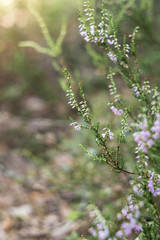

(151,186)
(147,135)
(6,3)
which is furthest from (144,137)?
(6,3)

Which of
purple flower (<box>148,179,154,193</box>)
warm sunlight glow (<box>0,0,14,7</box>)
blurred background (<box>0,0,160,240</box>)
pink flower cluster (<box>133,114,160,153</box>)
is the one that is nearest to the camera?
pink flower cluster (<box>133,114,160,153</box>)

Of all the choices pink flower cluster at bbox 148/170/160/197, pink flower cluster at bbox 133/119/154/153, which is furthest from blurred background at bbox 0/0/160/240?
pink flower cluster at bbox 133/119/154/153

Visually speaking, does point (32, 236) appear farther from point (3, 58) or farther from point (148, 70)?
point (3, 58)

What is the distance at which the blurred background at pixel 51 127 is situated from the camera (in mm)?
3420

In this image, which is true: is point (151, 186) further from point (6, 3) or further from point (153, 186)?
point (6, 3)

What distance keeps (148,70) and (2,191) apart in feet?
9.67

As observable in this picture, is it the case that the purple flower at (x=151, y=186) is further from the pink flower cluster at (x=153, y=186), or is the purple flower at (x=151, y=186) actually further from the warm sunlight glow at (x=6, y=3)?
the warm sunlight glow at (x=6, y=3)

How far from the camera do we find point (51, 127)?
5.53 metres

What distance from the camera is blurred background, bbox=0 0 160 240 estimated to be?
342 centimetres

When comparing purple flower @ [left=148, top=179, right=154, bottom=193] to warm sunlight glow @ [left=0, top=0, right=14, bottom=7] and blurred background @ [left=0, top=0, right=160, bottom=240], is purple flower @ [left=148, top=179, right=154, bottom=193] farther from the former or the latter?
warm sunlight glow @ [left=0, top=0, right=14, bottom=7]

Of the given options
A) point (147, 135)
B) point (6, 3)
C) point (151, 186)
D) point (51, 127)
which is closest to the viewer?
point (147, 135)

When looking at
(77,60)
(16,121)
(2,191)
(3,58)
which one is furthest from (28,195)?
(77,60)

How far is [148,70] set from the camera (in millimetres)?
3961

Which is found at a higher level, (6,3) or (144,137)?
(6,3)
